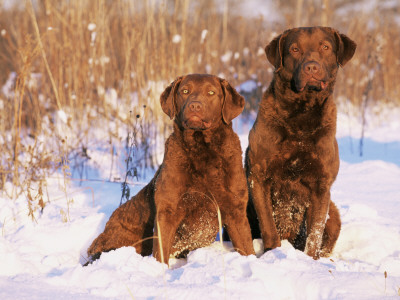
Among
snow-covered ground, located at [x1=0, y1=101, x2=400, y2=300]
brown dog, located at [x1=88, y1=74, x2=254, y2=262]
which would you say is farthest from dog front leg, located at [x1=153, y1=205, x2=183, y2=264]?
snow-covered ground, located at [x1=0, y1=101, x2=400, y2=300]

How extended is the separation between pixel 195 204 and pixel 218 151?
0.38m

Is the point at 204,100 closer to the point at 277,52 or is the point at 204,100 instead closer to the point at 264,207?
the point at 277,52

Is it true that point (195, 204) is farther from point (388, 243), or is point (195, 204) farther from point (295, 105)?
point (388, 243)

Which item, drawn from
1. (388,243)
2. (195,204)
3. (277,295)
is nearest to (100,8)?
(195,204)

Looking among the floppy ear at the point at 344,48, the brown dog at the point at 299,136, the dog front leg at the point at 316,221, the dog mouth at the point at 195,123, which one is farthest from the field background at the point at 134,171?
the floppy ear at the point at 344,48

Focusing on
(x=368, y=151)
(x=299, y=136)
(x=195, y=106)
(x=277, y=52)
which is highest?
(x=277, y=52)

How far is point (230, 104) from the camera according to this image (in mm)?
3463

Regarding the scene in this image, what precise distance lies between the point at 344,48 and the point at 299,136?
2.47ft

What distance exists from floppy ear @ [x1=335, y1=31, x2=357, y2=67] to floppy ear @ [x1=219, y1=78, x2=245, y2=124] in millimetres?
784

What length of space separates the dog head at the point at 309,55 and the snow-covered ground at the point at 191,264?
1.12m

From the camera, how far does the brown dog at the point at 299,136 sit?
346 centimetres

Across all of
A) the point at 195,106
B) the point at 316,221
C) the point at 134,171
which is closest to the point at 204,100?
the point at 195,106

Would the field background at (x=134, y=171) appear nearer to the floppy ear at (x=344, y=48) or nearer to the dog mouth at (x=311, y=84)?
the dog mouth at (x=311, y=84)

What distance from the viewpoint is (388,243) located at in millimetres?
3900
